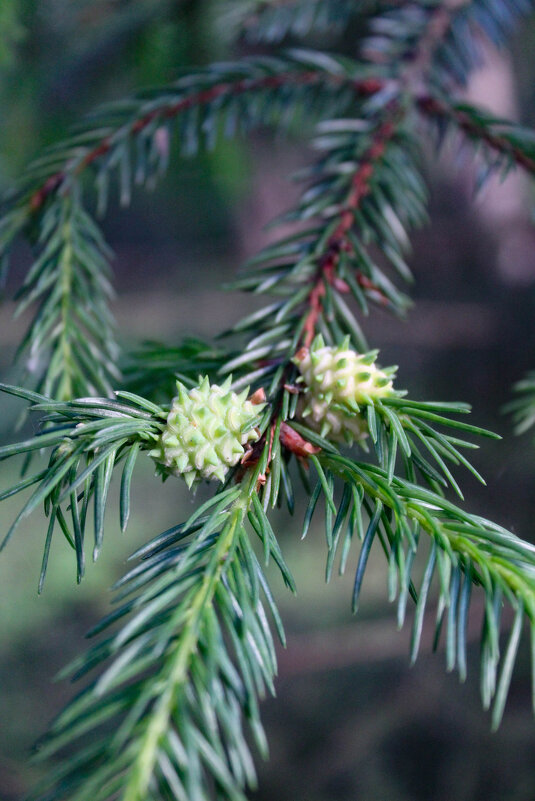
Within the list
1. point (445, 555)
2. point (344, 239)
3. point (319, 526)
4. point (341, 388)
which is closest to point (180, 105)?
point (344, 239)

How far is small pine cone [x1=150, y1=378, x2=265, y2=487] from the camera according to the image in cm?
36

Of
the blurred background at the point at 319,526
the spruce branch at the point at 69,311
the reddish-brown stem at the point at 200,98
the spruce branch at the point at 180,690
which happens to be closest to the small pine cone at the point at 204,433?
the spruce branch at the point at 180,690

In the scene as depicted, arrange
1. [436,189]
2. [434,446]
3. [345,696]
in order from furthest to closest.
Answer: [436,189] < [345,696] < [434,446]

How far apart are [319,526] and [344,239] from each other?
0.75 meters

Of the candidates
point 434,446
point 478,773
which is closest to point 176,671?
point 434,446

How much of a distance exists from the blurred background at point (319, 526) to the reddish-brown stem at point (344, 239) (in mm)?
384

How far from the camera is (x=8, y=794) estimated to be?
110 cm

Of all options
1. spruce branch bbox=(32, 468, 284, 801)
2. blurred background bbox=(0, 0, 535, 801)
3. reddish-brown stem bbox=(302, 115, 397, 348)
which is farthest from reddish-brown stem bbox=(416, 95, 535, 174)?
spruce branch bbox=(32, 468, 284, 801)

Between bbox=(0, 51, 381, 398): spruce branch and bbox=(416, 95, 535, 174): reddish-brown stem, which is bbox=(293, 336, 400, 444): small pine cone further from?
bbox=(416, 95, 535, 174): reddish-brown stem

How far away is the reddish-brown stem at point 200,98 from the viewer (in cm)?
66

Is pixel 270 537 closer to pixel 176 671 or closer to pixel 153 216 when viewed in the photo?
pixel 176 671

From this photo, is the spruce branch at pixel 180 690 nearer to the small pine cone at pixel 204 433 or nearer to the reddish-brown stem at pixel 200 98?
the small pine cone at pixel 204 433

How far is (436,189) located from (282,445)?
3.67 ft

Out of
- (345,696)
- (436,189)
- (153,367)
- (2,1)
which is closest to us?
(153,367)
